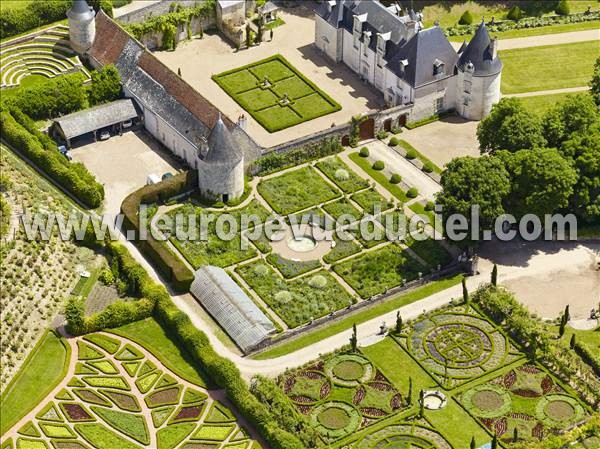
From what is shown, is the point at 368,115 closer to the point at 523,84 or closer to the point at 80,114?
the point at 523,84

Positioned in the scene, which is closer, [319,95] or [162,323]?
[162,323]

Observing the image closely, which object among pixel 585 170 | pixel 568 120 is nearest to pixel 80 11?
pixel 568 120

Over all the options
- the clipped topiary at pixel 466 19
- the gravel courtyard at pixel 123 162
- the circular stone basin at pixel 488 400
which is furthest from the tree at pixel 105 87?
the circular stone basin at pixel 488 400

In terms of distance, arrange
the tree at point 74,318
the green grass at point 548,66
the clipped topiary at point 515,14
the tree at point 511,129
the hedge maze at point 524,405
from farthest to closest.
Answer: the clipped topiary at point 515,14
the green grass at point 548,66
the tree at point 511,129
the tree at point 74,318
the hedge maze at point 524,405

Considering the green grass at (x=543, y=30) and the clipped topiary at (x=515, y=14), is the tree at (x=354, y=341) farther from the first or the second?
the clipped topiary at (x=515, y=14)

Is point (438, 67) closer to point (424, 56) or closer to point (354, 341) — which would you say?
point (424, 56)

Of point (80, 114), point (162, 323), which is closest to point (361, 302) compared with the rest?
point (162, 323)

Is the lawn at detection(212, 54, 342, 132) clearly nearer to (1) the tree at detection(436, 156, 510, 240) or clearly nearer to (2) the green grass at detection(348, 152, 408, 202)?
(2) the green grass at detection(348, 152, 408, 202)
